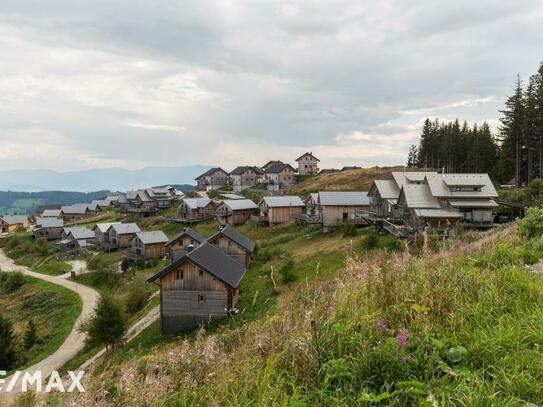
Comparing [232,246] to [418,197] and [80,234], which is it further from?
[80,234]

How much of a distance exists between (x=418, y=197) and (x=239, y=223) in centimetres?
3934

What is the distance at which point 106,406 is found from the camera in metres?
3.81

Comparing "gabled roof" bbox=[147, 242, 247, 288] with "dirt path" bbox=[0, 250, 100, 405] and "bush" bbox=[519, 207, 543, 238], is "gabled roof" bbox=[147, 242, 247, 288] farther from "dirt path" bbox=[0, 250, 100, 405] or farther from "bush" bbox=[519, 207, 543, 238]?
"bush" bbox=[519, 207, 543, 238]

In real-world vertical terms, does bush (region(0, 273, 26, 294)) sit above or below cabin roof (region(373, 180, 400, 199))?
below

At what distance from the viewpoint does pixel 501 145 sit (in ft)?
211

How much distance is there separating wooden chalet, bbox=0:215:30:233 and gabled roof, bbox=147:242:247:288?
118 meters

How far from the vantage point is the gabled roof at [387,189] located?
4217cm

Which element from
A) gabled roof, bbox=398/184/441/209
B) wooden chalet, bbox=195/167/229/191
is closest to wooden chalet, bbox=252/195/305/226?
gabled roof, bbox=398/184/441/209

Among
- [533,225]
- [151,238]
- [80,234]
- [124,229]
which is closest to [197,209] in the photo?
[124,229]

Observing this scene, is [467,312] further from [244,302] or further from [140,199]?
[140,199]

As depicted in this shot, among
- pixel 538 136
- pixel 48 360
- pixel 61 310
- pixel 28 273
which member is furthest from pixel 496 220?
pixel 28 273

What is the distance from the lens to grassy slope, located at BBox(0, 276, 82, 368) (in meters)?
33.4

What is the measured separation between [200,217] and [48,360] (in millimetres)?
45675

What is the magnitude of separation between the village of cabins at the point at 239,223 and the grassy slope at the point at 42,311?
509 inches
